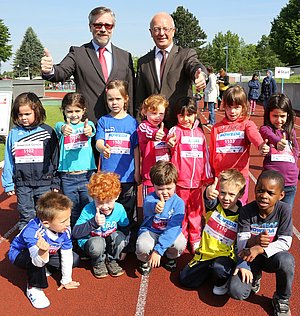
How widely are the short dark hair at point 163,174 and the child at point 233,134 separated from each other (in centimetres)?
61

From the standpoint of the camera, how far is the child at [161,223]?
365 cm

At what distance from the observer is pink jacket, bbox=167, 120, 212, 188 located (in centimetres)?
401

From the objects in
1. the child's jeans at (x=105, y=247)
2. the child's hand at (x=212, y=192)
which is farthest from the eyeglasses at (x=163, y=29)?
the child's jeans at (x=105, y=247)

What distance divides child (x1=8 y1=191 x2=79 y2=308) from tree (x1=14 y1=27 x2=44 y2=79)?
93.5 metres

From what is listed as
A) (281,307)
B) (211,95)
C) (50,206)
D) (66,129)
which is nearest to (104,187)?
(50,206)

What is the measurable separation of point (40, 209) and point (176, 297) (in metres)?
1.45

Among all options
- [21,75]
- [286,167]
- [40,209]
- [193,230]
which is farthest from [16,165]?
[21,75]

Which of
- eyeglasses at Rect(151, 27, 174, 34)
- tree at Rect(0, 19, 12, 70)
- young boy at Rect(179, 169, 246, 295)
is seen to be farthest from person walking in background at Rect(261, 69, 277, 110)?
tree at Rect(0, 19, 12, 70)

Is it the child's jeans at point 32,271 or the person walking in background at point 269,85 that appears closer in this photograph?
the child's jeans at point 32,271

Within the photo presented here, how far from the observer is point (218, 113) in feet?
70.1

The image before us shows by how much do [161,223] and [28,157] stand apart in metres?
1.63

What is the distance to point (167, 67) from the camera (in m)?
4.40

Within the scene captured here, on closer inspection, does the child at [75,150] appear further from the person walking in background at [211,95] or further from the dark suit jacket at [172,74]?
the person walking in background at [211,95]

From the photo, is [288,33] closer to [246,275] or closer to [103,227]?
[103,227]
